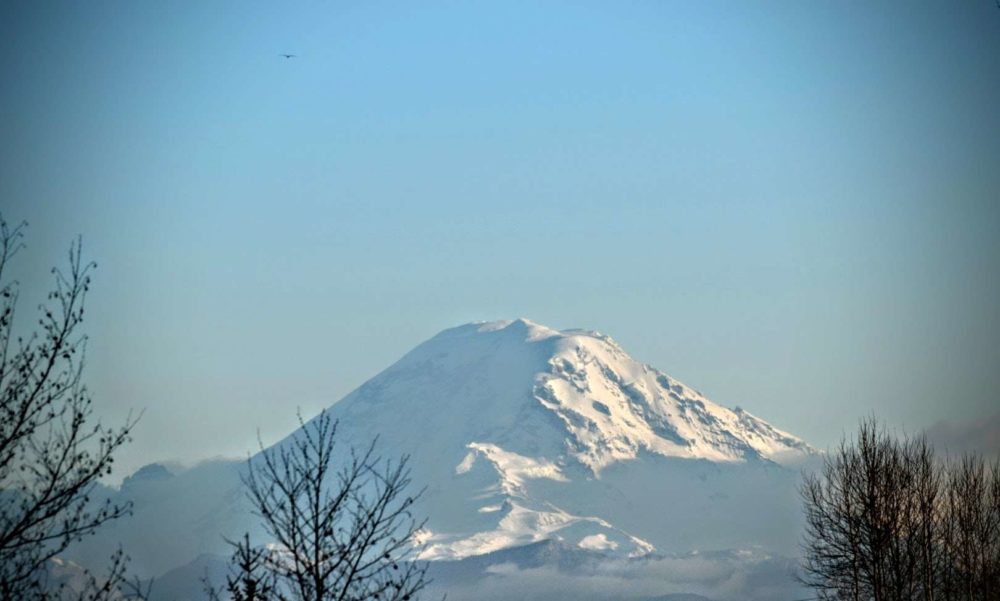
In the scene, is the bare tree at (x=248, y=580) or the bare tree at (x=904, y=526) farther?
the bare tree at (x=904, y=526)

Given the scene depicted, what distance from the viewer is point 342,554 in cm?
2589

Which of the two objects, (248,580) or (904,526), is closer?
(248,580)

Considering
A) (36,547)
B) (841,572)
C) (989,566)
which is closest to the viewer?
(36,547)

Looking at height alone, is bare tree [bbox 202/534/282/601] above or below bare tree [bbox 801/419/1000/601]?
below

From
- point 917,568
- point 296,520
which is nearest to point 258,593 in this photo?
point 296,520

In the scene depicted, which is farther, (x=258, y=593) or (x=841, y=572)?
(x=841, y=572)

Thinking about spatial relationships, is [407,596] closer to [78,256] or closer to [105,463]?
[105,463]

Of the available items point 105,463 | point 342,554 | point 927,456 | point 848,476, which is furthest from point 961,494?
point 105,463

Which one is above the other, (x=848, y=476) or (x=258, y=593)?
(x=848, y=476)

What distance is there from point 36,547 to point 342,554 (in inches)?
213

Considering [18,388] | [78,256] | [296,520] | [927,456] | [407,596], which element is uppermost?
[927,456]

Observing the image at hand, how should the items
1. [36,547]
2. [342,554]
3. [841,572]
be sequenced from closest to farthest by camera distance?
[36,547], [342,554], [841,572]

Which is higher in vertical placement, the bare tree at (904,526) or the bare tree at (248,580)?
the bare tree at (904,526)

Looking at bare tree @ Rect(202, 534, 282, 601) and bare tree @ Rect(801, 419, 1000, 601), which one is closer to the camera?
bare tree @ Rect(202, 534, 282, 601)
